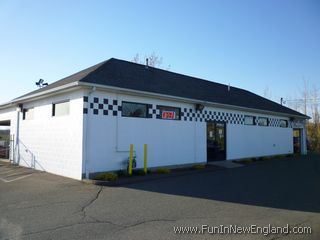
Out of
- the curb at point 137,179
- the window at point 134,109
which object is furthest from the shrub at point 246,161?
the window at point 134,109

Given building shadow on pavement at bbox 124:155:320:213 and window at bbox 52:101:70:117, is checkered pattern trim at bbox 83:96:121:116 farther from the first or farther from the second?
building shadow on pavement at bbox 124:155:320:213

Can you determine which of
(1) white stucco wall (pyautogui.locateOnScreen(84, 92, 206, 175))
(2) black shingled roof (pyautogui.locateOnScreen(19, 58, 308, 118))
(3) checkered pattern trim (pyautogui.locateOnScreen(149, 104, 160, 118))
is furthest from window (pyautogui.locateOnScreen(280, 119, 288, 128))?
(3) checkered pattern trim (pyautogui.locateOnScreen(149, 104, 160, 118))

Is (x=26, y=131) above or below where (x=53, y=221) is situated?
above

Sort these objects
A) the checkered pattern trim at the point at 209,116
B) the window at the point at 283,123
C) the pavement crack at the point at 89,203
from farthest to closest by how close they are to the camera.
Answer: the window at the point at 283,123 < the checkered pattern trim at the point at 209,116 < the pavement crack at the point at 89,203

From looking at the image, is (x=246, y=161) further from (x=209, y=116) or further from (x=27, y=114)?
(x=27, y=114)

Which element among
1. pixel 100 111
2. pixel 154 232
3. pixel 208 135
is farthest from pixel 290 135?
pixel 154 232

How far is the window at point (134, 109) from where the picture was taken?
11765mm

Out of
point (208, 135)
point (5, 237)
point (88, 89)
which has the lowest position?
point (5, 237)

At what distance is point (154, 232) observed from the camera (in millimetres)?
5129

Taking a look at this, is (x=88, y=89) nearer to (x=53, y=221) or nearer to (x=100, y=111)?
(x=100, y=111)

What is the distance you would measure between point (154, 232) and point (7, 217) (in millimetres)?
3087

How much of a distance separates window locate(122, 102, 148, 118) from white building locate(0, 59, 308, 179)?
0.04 m

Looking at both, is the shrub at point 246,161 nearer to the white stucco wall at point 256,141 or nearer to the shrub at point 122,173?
the white stucco wall at point 256,141

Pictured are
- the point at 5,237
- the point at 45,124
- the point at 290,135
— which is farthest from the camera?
the point at 290,135
